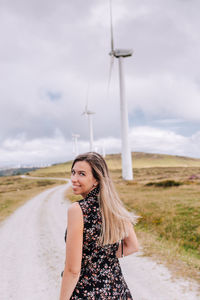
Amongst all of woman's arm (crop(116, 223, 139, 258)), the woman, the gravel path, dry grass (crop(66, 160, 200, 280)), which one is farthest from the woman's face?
dry grass (crop(66, 160, 200, 280))

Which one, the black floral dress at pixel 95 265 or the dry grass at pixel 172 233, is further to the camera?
the dry grass at pixel 172 233

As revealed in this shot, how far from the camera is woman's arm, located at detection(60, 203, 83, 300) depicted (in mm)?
2707

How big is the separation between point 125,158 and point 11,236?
35.4 m

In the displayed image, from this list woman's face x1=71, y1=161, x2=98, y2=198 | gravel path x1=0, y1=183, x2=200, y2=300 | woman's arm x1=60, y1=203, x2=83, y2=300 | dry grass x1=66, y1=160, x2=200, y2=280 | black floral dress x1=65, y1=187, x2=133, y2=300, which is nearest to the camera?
woman's arm x1=60, y1=203, x2=83, y2=300

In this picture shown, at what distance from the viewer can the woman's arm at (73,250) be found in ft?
8.88

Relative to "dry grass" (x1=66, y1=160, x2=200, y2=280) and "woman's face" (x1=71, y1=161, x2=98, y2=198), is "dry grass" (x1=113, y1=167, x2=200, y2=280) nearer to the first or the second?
"dry grass" (x1=66, y1=160, x2=200, y2=280)

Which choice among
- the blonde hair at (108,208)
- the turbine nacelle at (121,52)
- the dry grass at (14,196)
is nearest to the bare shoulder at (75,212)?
the blonde hair at (108,208)

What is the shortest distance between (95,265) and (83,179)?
97 centimetres

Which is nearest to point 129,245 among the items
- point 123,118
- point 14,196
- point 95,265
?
point 95,265

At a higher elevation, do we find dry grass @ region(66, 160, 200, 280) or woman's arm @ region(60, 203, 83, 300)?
woman's arm @ region(60, 203, 83, 300)

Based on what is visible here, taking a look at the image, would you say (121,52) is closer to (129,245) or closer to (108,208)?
(129,245)

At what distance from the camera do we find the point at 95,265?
3031 millimetres

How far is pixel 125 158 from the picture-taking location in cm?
4888

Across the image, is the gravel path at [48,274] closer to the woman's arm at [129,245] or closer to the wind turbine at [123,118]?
the woman's arm at [129,245]
